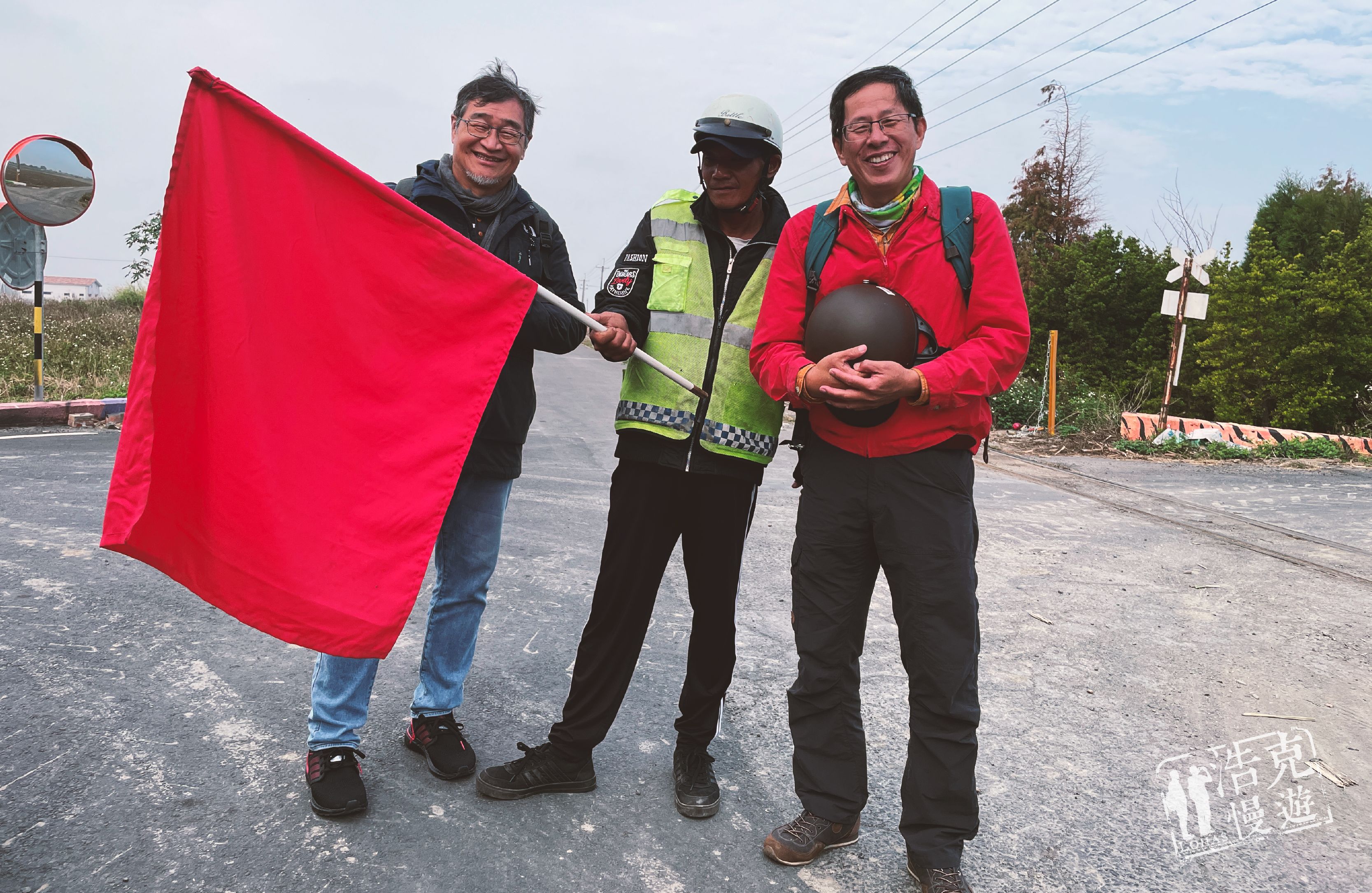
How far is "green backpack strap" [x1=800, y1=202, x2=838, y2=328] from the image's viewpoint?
284cm

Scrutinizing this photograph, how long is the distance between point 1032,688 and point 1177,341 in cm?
1286

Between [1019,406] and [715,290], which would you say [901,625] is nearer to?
[715,290]

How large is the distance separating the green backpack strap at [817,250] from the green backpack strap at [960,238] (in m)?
0.32

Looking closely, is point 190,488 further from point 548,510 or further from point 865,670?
point 548,510

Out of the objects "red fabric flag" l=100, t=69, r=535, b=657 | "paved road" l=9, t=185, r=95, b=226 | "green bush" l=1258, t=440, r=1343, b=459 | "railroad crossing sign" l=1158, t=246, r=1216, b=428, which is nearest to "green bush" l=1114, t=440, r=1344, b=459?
"green bush" l=1258, t=440, r=1343, b=459

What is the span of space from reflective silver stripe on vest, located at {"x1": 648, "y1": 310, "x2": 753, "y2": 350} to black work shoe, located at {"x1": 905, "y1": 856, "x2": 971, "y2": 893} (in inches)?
64.5

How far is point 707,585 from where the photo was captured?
10.4ft

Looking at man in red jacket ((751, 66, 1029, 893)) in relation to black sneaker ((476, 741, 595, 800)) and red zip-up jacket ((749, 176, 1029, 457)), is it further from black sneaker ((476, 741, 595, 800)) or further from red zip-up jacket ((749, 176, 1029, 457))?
black sneaker ((476, 741, 595, 800))

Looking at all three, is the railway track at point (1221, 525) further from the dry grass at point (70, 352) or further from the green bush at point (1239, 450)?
the dry grass at point (70, 352)

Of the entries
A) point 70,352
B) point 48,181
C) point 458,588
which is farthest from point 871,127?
point 70,352

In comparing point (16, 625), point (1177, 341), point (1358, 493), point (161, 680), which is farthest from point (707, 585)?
point (1177, 341)

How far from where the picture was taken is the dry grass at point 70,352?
12.2 metres

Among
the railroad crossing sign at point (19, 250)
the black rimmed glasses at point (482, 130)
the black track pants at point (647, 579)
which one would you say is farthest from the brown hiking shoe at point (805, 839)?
the railroad crossing sign at point (19, 250)

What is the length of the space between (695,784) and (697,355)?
1.39 metres
